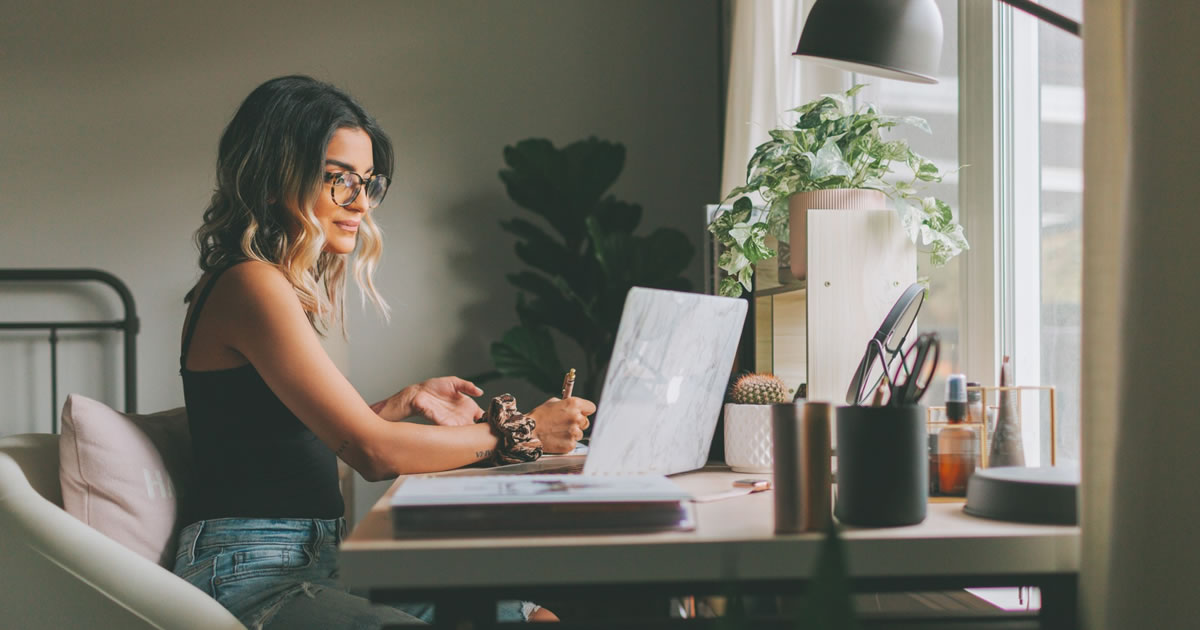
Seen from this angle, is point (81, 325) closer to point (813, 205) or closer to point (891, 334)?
point (813, 205)

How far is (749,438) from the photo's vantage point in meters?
1.15

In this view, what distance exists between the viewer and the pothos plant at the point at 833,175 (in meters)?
1.29

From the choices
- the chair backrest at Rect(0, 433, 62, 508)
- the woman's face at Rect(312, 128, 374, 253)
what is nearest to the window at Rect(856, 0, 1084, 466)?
the woman's face at Rect(312, 128, 374, 253)

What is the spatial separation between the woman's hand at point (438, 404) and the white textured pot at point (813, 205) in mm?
561

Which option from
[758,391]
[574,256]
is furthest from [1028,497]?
[574,256]

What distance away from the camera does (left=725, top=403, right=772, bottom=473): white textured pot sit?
1144 millimetres

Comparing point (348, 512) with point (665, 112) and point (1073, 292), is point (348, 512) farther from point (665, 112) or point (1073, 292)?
point (1073, 292)

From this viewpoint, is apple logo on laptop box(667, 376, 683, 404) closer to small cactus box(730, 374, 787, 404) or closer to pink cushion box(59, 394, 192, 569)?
small cactus box(730, 374, 787, 404)

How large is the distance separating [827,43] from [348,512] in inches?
92.0

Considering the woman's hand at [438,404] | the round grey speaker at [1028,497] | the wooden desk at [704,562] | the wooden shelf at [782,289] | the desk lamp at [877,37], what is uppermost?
the desk lamp at [877,37]

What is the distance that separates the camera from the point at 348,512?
2.95 m

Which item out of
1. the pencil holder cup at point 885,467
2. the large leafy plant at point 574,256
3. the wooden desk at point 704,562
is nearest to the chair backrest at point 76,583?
the wooden desk at point 704,562

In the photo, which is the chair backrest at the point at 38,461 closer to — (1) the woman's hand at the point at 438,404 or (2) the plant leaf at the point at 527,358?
(1) the woman's hand at the point at 438,404

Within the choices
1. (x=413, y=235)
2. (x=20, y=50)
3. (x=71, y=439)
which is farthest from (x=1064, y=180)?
(x=20, y=50)
